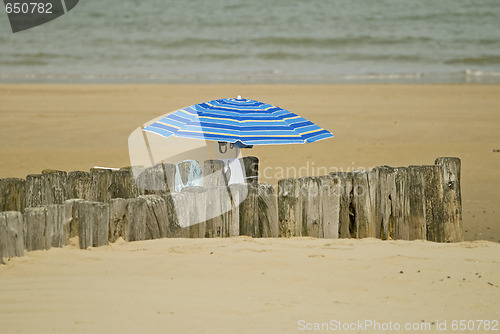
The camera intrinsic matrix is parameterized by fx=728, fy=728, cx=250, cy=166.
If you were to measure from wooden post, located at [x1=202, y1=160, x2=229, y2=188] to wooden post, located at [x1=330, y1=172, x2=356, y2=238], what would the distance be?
99 cm

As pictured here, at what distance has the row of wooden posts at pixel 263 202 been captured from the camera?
6.08 m

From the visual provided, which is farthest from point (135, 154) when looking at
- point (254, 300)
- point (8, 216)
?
point (254, 300)

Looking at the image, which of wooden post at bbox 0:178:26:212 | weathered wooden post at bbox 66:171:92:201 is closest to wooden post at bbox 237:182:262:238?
weathered wooden post at bbox 66:171:92:201

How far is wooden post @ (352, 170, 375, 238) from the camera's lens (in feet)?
20.4

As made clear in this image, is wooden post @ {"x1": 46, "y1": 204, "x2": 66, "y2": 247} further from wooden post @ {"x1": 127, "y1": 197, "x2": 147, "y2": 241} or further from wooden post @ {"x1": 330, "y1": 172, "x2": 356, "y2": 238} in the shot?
wooden post @ {"x1": 330, "y1": 172, "x2": 356, "y2": 238}

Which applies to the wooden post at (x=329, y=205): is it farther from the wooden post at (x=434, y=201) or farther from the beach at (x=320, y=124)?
the beach at (x=320, y=124)

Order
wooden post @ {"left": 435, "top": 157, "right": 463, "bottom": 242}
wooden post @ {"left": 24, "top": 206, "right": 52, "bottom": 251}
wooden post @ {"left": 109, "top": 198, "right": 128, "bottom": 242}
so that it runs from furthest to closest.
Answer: wooden post @ {"left": 435, "top": 157, "right": 463, "bottom": 242}, wooden post @ {"left": 109, "top": 198, "right": 128, "bottom": 242}, wooden post @ {"left": 24, "top": 206, "right": 52, "bottom": 251}

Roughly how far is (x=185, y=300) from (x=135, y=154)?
6707mm

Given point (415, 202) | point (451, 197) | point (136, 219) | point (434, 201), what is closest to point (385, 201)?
point (415, 202)

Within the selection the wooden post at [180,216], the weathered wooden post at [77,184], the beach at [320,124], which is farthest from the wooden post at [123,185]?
the beach at [320,124]

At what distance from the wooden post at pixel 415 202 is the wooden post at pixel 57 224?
114 inches

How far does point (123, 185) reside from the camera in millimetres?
6484

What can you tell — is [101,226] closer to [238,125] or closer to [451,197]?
[238,125]

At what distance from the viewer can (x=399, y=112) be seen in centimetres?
1525
